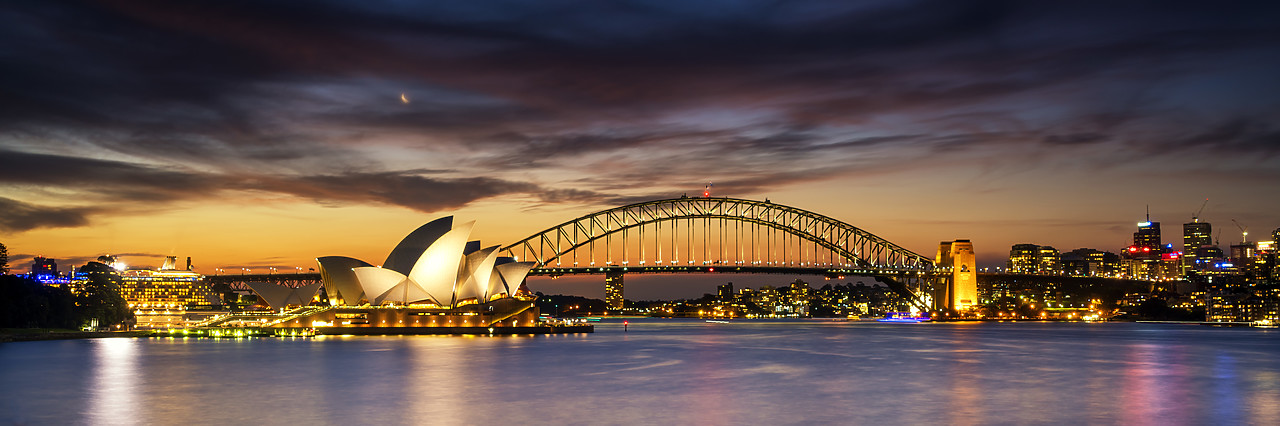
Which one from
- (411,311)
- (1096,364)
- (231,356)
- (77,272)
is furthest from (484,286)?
(77,272)

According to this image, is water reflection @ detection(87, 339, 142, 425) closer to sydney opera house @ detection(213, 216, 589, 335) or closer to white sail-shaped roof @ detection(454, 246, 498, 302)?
sydney opera house @ detection(213, 216, 589, 335)

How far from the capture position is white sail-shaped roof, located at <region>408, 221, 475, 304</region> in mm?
84625

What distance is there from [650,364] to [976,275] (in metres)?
103

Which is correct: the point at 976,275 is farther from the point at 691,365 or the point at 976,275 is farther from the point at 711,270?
the point at 691,365

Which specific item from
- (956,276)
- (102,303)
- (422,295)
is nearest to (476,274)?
(422,295)

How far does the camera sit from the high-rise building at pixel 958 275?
141375mm

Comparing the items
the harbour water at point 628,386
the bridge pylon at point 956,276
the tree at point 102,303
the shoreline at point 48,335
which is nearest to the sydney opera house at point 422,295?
the shoreline at point 48,335

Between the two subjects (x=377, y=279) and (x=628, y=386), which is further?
(x=377, y=279)

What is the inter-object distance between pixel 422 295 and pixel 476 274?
207 inches

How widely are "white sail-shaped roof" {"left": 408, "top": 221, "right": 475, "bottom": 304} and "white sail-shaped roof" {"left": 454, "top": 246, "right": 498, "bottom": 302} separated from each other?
292 centimetres

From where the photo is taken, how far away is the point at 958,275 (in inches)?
5571

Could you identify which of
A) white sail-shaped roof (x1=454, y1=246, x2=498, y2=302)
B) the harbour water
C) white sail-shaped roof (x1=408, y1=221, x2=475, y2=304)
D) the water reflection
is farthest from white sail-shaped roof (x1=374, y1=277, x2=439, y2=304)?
the water reflection

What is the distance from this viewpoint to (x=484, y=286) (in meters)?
95.4

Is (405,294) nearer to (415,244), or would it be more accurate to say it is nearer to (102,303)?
(415,244)
